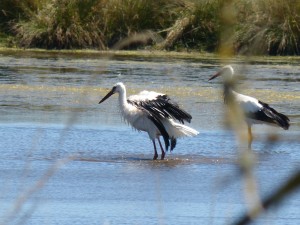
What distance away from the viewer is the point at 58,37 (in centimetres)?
2442

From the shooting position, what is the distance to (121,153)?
1023 centimetres

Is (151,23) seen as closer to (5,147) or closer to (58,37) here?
(58,37)

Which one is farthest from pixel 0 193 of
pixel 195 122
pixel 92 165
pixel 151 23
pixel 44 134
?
pixel 151 23

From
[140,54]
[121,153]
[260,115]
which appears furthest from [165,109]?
[140,54]

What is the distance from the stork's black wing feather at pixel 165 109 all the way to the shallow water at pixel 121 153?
17.7 inches

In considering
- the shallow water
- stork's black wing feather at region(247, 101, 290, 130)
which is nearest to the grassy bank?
the shallow water

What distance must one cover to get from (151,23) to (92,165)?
1600 centimetres

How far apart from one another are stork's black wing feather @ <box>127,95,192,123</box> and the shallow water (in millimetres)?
451

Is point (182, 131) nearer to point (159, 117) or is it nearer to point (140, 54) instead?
point (159, 117)

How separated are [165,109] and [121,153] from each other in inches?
28.8

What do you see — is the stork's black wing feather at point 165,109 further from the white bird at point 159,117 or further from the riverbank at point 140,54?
the riverbank at point 140,54

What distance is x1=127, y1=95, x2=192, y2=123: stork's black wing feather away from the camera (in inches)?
408

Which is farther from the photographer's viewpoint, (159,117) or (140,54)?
(140,54)

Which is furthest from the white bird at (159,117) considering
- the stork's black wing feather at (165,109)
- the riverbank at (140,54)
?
the riverbank at (140,54)
